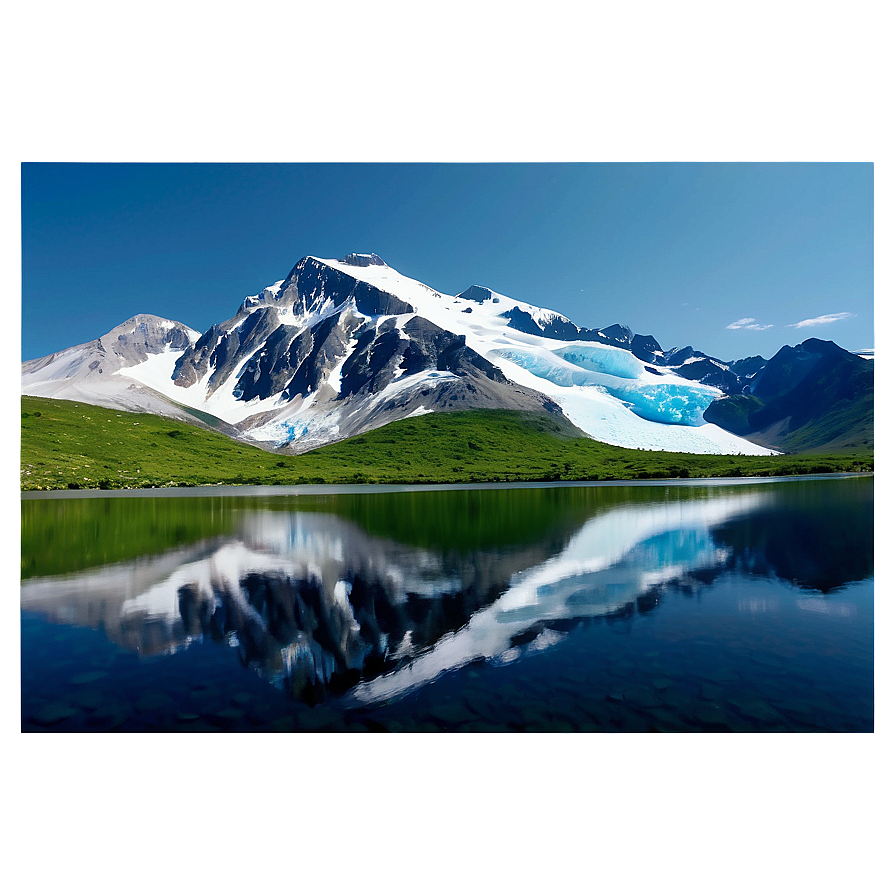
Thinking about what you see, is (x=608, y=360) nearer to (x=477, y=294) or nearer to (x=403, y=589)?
(x=477, y=294)

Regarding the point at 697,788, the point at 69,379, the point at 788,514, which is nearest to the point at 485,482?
the point at 788,514

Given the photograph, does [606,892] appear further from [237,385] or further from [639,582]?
[237,385]

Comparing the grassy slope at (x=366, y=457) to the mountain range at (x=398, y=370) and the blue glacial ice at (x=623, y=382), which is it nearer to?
the mountain range at (x=398, y=370)

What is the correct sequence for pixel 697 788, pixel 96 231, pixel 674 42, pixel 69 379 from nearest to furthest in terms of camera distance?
pixel 697 788 → pixel 674 42 → pixel 96 231 → pixel 69 379

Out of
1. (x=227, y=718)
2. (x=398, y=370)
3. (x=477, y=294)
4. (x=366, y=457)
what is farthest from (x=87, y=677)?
(x=366, y=457)

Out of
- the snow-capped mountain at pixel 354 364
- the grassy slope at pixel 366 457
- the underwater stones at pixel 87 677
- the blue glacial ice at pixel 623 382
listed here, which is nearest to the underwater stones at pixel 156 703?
the underwater stones at pixel 87 677
